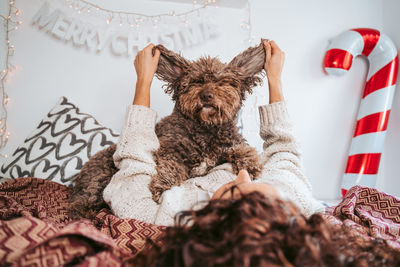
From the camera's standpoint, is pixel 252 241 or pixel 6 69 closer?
pixel 252 241

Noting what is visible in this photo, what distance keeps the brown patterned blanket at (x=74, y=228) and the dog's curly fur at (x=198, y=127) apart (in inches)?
9.0

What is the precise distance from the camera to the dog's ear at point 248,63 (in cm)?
144

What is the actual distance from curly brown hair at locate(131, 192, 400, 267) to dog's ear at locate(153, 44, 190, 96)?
3.36ft

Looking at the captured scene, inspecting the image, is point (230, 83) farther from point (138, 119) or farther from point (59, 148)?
point (59, 148)

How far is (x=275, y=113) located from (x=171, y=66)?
2.03 ft

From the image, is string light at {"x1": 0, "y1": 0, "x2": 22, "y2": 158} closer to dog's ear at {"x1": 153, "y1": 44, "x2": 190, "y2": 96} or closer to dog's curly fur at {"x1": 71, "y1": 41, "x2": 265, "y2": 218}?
dog's curly fur at {"x1": 71, "y1": 41, "x2": 265, "y2": 218}

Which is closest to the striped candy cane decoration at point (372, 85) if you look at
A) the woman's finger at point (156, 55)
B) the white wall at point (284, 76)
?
the white wall at point (284, 76)


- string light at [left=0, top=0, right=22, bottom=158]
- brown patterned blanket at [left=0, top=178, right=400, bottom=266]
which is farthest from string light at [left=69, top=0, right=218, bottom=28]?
brown patterned blanket at [left=0, top=178, right=400, bottom=266]

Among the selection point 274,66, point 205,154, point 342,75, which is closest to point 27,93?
point 205,154

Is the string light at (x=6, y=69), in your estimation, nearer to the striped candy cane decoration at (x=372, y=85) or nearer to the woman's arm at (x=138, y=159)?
the woman's arm at (x=138, y=159)

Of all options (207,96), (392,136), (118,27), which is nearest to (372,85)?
(392,136)

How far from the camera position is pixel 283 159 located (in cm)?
126

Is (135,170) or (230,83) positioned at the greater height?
(230,83)

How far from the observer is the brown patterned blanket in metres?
0.53
